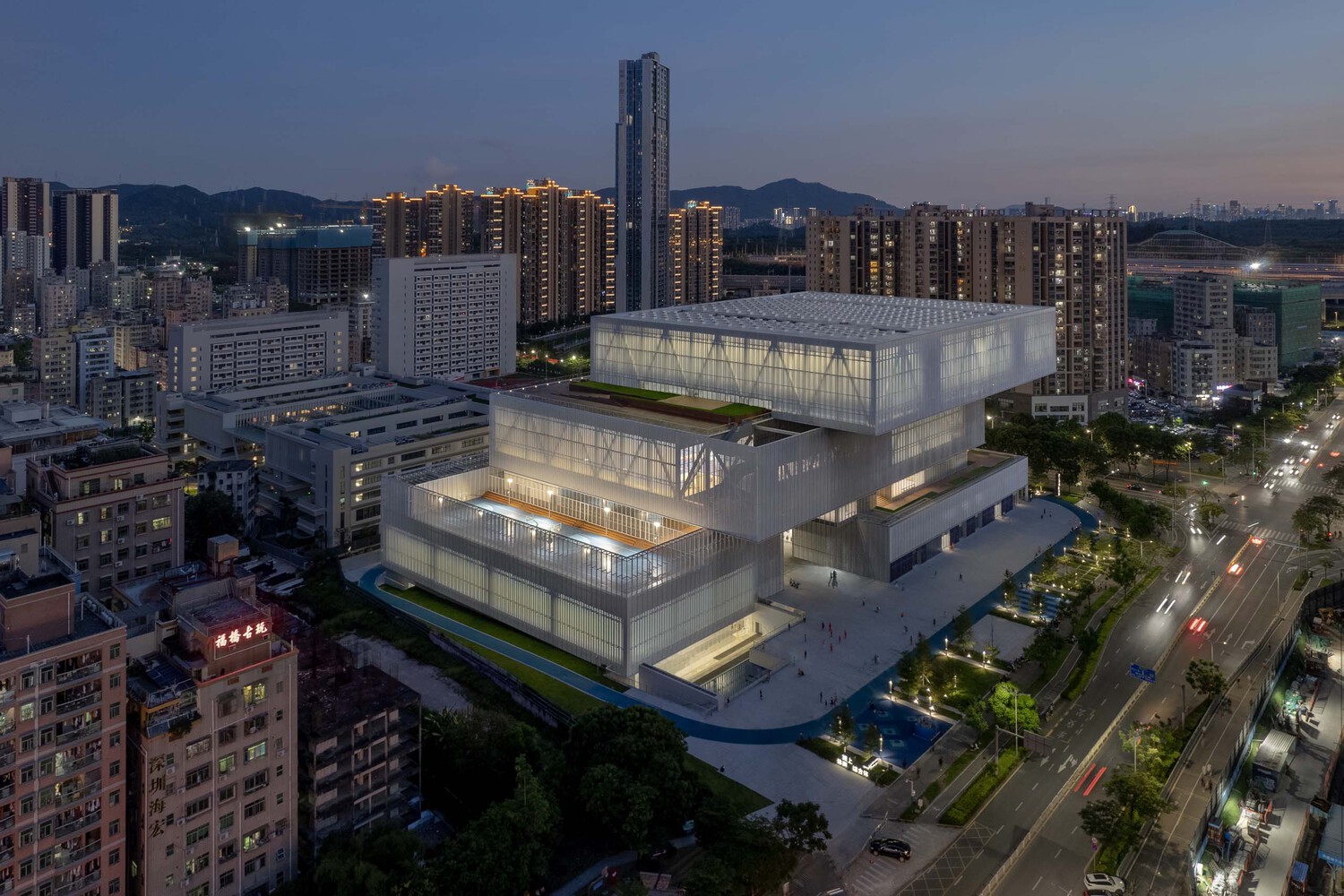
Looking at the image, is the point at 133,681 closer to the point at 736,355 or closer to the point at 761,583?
the point at 761,583

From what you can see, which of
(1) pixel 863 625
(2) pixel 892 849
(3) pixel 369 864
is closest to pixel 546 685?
(3) pixel 369 864

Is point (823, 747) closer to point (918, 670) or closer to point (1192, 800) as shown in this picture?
point (918, 670)

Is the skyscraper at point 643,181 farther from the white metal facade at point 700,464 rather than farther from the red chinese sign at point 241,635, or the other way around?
the red chinese sign at point 241,635


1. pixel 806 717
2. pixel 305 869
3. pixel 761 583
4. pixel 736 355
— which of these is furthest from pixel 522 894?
pixel 736 355

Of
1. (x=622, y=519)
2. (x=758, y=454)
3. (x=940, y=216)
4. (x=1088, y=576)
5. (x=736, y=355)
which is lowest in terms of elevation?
(x=1088, y=576)

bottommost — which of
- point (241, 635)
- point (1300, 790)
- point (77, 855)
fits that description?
point (1300, 790)

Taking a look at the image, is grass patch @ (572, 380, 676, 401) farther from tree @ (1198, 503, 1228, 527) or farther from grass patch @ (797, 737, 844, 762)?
tree @ (1198, 503, 1228, 527)

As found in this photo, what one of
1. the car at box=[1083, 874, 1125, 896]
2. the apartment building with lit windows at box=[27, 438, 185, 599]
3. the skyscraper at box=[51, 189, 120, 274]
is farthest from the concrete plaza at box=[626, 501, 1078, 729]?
the skyscraper at box=[51, 189, 120, 274]
